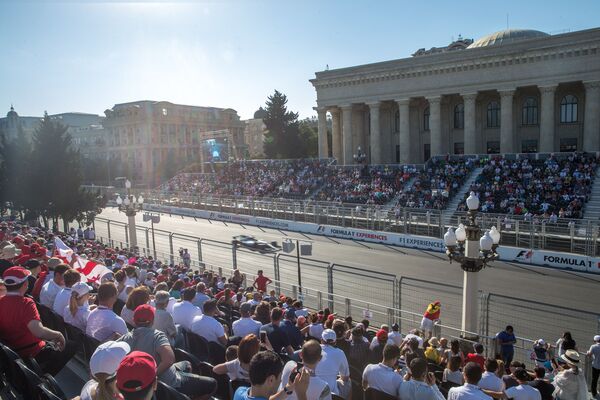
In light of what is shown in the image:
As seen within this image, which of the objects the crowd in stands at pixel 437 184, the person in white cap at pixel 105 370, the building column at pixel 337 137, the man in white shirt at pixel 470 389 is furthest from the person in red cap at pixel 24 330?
the building column at pixel 337 137

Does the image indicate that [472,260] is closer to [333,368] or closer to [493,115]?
[333,368]

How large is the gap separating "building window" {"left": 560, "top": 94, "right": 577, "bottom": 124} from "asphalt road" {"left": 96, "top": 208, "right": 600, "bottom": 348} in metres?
24.4

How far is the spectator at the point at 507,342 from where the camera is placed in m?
9.80

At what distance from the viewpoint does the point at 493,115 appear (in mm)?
46031

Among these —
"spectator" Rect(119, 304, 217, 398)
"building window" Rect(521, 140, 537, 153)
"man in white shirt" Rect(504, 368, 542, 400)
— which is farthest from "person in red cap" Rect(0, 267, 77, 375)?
"building window" Rect(521, 140, 537, 153)

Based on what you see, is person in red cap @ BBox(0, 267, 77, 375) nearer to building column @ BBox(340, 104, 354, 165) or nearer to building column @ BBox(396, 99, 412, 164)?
building column @ BBox(396, 99, 412, 164)

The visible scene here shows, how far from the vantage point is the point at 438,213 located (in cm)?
2912

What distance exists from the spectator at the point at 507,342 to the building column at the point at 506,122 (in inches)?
1421

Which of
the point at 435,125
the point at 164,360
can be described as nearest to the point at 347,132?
the point at 435,125

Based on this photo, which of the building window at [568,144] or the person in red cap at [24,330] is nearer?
the person in red cap at [24,330]

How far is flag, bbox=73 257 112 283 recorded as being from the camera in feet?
37.1

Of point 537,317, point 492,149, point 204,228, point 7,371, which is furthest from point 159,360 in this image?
point 492,149

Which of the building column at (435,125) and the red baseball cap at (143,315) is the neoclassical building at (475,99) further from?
the red baseball cap at (143,315)

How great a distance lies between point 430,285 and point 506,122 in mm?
29097
